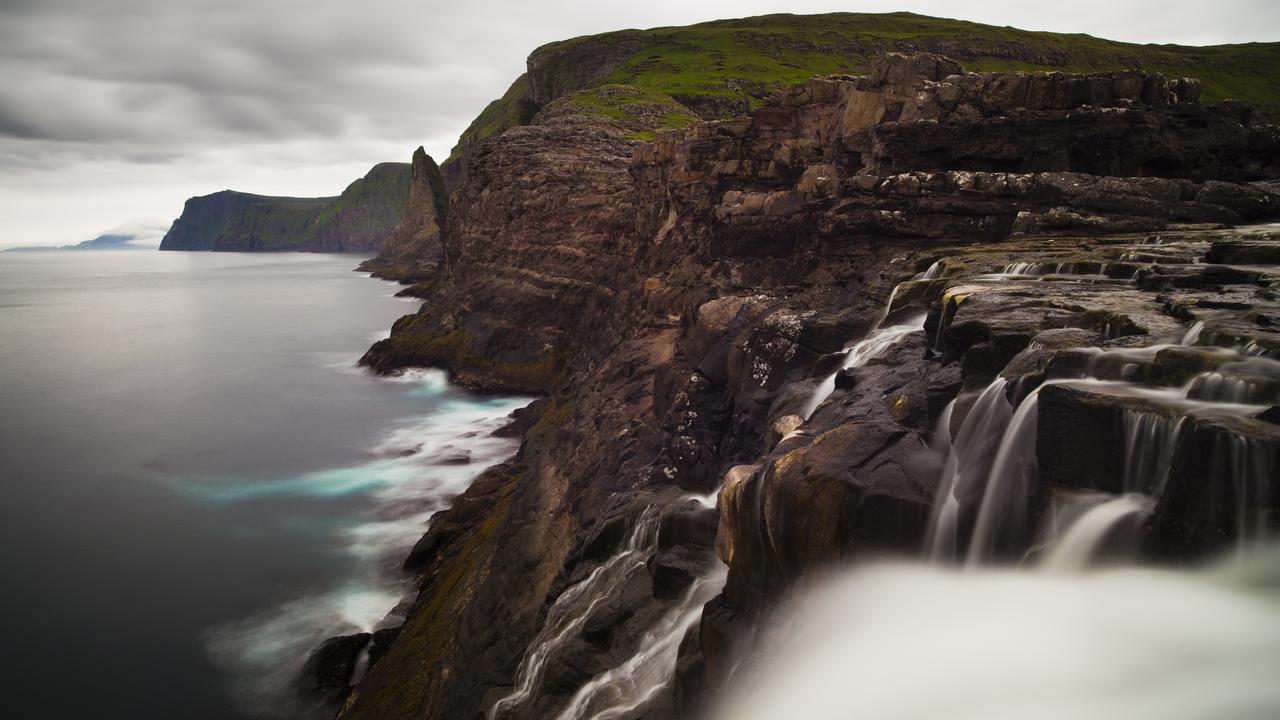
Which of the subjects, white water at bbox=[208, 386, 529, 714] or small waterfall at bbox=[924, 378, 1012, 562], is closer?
small waterfall at bbox=[924, 378, 1012, 562]

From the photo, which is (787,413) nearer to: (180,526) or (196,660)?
(196,660)

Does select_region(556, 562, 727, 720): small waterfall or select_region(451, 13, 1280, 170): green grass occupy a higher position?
select_region(451, 13, 1280, 170): green grass

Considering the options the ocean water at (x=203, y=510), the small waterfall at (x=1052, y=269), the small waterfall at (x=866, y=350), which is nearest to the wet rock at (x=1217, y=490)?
the small waterfall at (x=866, y=350)

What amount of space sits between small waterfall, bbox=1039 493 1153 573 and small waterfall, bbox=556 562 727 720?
18.1ft

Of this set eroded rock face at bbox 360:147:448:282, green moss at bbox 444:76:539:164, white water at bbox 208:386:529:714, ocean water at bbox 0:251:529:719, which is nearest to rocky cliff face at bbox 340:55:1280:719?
white water at bbox 208:386:529:714

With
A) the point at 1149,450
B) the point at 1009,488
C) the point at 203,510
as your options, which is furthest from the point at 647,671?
the point at 203,510

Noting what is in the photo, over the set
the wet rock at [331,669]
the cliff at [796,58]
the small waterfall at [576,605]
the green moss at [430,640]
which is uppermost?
the cliff at [796,58]

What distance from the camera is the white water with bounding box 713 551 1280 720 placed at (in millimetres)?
6621

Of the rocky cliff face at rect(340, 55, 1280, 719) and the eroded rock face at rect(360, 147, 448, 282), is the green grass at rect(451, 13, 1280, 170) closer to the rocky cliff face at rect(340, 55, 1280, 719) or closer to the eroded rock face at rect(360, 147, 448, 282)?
the eroded rock face at rect(360, 147, 448, 282)

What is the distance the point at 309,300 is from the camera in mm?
115500

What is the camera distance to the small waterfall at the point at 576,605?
13.9 m

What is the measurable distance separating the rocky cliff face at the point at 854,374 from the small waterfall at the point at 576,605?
10 centimetres

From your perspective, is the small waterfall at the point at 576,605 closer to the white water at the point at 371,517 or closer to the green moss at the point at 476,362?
the white water at the point at 371,517

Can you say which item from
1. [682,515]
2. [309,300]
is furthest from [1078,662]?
[309,300]
